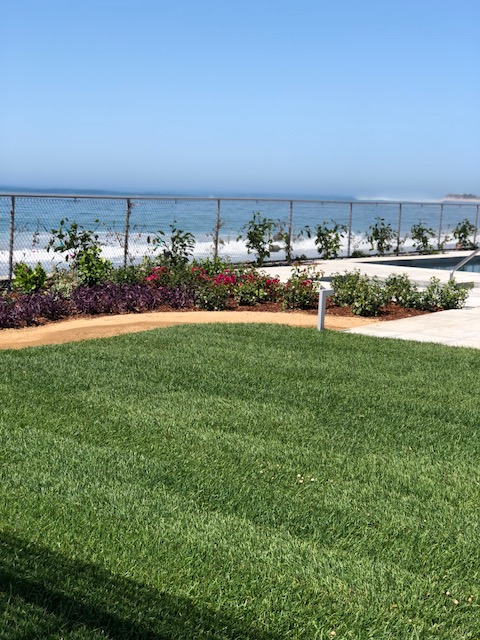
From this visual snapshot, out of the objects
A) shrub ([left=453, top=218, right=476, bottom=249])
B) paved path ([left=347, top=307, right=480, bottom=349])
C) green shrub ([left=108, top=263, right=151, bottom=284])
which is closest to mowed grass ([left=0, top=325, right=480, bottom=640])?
paved path ([left=347, top=307, right=480, bottom=349])

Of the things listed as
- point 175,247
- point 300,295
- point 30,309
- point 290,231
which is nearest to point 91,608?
point 30,309

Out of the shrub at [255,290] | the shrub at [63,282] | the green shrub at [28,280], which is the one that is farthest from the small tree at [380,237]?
the green shrub at [28,280]

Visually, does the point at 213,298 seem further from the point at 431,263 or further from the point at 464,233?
the point at 464,233

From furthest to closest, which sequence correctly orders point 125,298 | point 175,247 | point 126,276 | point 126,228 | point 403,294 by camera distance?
point 126,228, point 175,247, point 126,276, point 403,294, point 125,298

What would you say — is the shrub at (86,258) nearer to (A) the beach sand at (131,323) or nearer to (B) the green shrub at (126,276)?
(B) the green shrub at (126,276)

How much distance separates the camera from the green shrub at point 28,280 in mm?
10773

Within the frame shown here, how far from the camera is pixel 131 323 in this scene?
9461mm

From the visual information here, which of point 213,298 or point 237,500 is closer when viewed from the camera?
point 237,500

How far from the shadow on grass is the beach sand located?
16.2 feet

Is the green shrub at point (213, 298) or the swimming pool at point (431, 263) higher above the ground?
the swimming pool at point (431, 263)

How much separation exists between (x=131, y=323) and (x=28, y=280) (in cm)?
212

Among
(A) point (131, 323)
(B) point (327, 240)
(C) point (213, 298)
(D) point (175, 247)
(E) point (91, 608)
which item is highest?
(B) point (327, 240)

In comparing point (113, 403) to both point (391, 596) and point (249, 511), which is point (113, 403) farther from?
point (391, 596)

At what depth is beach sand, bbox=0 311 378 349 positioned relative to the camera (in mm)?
8633
